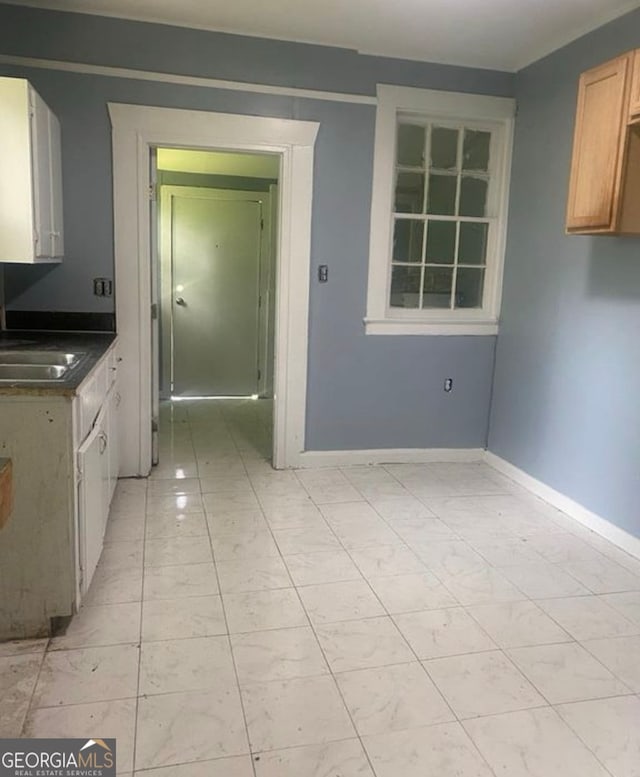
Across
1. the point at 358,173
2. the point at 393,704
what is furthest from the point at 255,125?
the point at 393,704

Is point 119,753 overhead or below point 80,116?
below

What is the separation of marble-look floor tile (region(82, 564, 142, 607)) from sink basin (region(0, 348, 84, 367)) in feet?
2.97

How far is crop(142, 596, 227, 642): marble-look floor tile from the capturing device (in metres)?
2.25

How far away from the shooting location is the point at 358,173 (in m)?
3.91

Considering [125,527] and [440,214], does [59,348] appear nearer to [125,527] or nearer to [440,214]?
[125,527]

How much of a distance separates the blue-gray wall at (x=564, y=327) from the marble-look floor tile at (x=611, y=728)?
1.28 metres

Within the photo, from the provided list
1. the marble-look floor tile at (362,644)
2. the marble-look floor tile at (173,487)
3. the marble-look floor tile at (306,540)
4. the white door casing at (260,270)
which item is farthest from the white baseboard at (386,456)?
the white door casing at (260,270)

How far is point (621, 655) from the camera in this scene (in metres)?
2.21

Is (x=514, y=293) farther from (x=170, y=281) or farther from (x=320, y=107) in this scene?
(x=170, y=281)

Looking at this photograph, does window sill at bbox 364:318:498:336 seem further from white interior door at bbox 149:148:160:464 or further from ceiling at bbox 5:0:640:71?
ceiling at bbox 5:0:640:71

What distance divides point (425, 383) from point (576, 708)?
2.53 metres

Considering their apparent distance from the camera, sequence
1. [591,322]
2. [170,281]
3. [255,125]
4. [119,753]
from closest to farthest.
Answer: [119,753] → [591,322] → [255,125] → [170,281]

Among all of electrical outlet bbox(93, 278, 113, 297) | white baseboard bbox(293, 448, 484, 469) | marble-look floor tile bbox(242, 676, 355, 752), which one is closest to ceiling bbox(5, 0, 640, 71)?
electrical outlet bbox(93, 278, 113, 297)

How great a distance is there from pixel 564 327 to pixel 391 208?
1.28 meters
